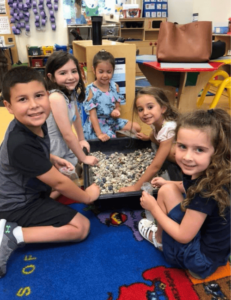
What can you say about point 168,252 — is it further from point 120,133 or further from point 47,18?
point 47,18

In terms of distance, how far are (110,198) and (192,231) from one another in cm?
43

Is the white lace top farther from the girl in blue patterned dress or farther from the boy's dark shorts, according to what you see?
the boy's dark shorts

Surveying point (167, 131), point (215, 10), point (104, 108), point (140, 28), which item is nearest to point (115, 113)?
point (104, 108)

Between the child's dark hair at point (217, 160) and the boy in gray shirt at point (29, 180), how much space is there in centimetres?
52

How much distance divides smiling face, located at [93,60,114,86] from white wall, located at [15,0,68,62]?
349 cm

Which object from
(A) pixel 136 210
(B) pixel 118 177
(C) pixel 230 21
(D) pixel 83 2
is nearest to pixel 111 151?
(B) pixel 118 177

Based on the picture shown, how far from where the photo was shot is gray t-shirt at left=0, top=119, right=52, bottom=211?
905 millimetres

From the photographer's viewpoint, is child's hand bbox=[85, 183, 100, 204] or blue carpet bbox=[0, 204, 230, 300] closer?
blue carpet bbox=[0, 204, 230, 300]

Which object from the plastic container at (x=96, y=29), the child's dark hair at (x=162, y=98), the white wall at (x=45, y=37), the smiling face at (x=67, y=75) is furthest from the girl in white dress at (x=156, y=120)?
the white wall at (x=45, y=37)

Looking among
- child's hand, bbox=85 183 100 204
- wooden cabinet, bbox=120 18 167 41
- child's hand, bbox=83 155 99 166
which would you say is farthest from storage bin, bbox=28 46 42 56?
child's hand, bbox=85 183 100 204

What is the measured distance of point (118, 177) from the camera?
147 centimetres

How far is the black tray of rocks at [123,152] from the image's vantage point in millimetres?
1149

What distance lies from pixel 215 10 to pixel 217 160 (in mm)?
3917

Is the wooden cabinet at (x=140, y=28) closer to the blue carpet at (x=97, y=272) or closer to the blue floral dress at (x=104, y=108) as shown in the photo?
the blue floral dress at (x=104, y=108)
